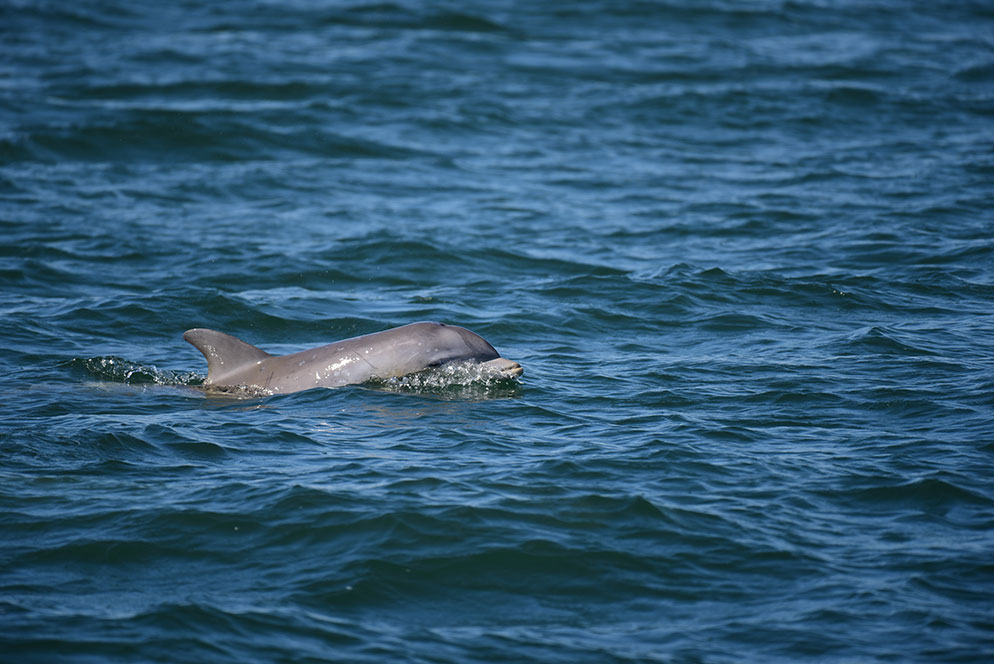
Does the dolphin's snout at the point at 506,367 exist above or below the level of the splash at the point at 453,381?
above

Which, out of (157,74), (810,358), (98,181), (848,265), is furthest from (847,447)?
(157,74)

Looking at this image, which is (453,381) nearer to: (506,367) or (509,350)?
(506,367)

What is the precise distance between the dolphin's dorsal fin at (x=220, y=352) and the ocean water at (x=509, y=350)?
327mm

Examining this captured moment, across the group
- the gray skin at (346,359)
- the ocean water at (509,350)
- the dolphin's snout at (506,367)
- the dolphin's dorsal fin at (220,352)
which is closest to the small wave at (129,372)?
the ocean water at (509,350)

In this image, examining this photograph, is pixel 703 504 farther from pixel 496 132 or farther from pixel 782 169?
pixel 496 132

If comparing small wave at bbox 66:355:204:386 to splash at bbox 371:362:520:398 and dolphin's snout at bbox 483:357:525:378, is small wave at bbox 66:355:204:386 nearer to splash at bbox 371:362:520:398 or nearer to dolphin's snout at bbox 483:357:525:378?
splash at bbox 371:362:520:398

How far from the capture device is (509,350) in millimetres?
14242

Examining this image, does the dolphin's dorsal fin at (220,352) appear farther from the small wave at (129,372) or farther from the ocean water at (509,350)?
the small wave at (129,372)

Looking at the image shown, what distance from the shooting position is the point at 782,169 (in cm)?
2306

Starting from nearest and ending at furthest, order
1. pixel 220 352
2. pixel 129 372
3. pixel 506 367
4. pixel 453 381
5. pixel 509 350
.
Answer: pixel 506 367, pixel 453 381, pixel 220 352, pixel 129 372, pixel 509 350

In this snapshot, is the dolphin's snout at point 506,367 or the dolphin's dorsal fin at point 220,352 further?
the dolphin's dorsal fin at point 220,352

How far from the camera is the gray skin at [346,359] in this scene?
1216 cm

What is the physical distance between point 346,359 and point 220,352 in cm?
135

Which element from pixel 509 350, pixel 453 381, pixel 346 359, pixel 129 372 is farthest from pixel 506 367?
pixel 129 372
